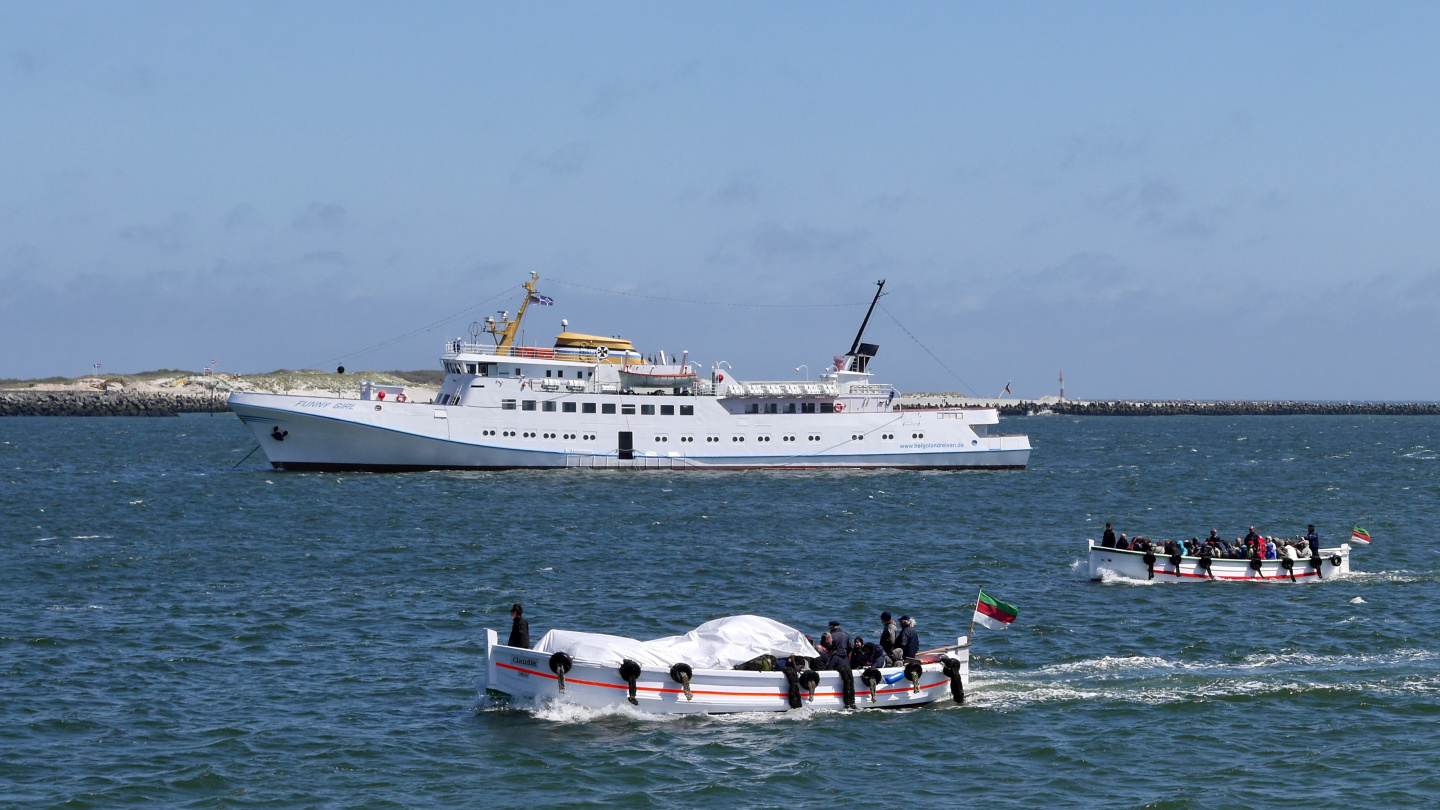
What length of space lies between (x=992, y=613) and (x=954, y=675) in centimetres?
227

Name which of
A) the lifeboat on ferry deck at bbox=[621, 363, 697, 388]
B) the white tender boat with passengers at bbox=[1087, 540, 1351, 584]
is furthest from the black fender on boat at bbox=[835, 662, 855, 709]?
the lifeboat on ferry deck at bbox=[621, 363, 697, 388]

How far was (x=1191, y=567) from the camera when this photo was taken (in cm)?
3553

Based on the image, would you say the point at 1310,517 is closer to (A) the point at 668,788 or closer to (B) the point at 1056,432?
(A) the point at 668,788

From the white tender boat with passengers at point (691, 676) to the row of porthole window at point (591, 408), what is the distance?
4335cm

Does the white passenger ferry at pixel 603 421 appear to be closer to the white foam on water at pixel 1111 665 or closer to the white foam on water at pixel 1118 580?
the white foam on water at pixel 1118 580

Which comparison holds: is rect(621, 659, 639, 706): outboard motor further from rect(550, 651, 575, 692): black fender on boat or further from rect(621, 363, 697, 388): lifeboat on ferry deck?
rect(621, 363, 697, 388): lifeboat on ferry deck

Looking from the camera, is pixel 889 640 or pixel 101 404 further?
pixel 101 404

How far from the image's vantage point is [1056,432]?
146250 millimetres

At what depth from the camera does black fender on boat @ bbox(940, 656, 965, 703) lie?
75.5 feet

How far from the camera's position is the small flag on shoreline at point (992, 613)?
2464cm

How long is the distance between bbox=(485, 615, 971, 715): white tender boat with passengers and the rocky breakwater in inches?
6838

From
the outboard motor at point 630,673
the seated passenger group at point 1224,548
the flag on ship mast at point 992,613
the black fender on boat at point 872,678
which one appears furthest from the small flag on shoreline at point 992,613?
the seated passenger group at point 1224,548

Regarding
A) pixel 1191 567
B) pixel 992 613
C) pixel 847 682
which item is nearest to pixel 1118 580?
pixel 1191 567

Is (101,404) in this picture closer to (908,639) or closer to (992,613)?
(992,613)
